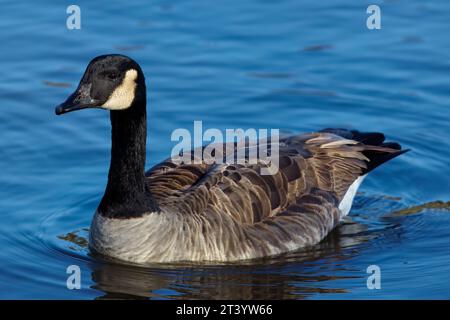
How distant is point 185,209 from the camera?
39.8 feet

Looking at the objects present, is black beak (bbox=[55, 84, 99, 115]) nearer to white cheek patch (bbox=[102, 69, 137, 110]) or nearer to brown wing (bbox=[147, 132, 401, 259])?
white cheek patch (bbox=[102, 69, 137, 110])

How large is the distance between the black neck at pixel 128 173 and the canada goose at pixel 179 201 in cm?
1

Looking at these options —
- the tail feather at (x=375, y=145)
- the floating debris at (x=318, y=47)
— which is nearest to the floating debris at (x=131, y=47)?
the floating debris at (x=318, y=47)

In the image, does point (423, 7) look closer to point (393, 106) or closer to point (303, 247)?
point (393, 106)

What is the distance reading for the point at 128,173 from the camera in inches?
472

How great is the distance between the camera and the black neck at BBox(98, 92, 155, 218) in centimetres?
1192

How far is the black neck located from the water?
707mm

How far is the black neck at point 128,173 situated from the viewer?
11922mm

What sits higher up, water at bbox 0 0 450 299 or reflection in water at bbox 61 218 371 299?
water at bbox 0 0 450 299

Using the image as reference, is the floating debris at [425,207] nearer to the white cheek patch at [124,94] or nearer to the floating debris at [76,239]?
the floating debris at [76,239]

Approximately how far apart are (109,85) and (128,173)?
3.68ft
